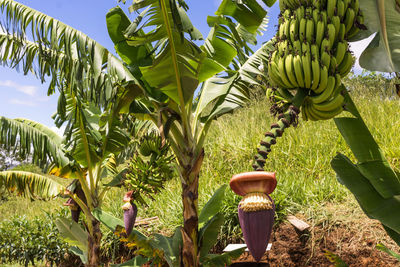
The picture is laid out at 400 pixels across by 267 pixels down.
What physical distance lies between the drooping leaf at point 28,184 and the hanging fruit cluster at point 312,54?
5.22 meters

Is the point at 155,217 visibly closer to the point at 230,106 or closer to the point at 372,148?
the point at 230,106

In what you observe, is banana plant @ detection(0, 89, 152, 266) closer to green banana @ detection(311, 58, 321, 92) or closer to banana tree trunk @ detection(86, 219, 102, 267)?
banana tree trunk @ detection(86, 219, 102, 267)

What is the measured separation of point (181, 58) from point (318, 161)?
4.18 m

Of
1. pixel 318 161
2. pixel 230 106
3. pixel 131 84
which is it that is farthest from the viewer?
pixel 318 161

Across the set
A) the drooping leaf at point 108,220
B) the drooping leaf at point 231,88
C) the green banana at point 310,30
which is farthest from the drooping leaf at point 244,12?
the drooping leaf at point 108,220

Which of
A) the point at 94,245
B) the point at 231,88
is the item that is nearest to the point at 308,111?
the point at 231,88

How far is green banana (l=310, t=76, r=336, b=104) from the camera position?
1517 millimetres

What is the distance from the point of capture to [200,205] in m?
5.82

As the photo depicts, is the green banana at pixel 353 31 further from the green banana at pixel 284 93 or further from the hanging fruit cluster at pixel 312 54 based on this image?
the green banana at pixel 284 93

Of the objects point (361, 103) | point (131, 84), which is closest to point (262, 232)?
point (131, 84)

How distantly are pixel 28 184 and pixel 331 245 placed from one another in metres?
4.89

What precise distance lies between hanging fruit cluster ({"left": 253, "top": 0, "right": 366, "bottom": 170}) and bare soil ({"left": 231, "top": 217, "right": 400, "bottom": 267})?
294 cm

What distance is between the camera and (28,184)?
586 cm

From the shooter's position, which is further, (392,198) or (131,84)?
(131,84)
